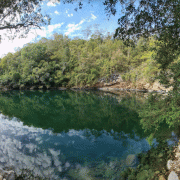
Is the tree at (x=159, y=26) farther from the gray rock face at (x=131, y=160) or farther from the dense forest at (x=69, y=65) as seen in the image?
the dense forest at (x=69, y=65)

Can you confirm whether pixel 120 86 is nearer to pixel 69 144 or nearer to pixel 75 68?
pixel 75 68

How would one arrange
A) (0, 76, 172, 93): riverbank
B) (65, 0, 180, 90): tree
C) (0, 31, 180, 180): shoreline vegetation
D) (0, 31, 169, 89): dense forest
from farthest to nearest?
1. (0, 31, 169, 89): dense forest
2. (0, 31, 180, 180): shoreline vegetation
3. (0, 76, 172, 93): riverbank
4. (65, 0, 180, 90): tree

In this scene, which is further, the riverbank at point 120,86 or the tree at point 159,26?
the riverbank at point 120,86

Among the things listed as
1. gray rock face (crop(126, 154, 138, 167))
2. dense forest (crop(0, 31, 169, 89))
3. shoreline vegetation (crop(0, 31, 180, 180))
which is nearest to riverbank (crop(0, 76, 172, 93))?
shoreline vegetation (crop(0, 31, 180, 180))

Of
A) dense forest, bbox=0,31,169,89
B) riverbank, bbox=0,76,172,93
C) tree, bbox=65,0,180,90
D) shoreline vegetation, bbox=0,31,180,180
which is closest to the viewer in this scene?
tree, bbox=65,0,180,90

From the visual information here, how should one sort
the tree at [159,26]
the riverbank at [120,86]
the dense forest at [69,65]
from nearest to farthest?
the tree at [159,26], the riverbank at [120,86], the dense forest at [69,65]

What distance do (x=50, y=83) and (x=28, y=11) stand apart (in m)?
26.5

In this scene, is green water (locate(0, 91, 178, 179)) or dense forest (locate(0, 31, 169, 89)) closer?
green water (locate(0, 91, 178, 179))

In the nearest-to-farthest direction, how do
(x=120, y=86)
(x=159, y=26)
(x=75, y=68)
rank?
(x=159, y=26)
(x=120, y=86)
(x=75, y=68)

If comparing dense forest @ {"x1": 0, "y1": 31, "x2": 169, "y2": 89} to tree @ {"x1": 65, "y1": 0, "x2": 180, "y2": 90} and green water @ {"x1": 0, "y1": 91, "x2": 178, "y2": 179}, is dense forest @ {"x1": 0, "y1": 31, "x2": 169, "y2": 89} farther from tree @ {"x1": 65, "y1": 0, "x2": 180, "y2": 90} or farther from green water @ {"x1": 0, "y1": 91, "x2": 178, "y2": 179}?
tree @ {"x1": 65, "y1": 0, "x2": 180, "y2": 90}

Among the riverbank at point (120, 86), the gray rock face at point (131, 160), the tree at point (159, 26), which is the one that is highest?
the tree at point (159, 26)

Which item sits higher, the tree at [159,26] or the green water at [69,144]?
the tree at [159,26]

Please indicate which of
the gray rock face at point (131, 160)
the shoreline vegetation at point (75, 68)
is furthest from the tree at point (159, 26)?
the shoreline vegetation at point (75, 68)

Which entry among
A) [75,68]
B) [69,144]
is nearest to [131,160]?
[69,144]
